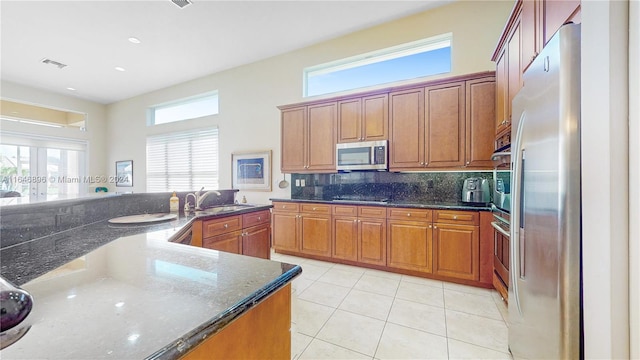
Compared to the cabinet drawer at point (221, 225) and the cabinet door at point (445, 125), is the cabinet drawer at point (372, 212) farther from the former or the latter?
the cabinet drawer at point (221, 225)

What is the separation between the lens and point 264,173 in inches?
173

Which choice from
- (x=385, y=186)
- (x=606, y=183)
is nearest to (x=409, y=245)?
(x=385, y=186)

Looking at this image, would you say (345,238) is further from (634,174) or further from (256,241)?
(634,174)

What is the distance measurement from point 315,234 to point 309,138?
1.45m

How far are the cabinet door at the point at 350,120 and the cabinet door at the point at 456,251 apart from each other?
5.17 feet

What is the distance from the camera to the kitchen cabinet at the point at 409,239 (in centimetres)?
277

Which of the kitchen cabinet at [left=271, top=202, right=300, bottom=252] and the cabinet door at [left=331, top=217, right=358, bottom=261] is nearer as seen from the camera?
the cabinet door at [left=331, top=217, right=358, bottom=261]

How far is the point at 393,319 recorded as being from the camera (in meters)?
2.02

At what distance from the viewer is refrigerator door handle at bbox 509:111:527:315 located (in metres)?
1.33

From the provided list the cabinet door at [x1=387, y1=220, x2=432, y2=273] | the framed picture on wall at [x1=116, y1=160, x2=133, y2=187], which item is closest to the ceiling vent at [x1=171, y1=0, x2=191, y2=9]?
the cabinet door at [x1=387, y1=220, x2=432, y2=273]

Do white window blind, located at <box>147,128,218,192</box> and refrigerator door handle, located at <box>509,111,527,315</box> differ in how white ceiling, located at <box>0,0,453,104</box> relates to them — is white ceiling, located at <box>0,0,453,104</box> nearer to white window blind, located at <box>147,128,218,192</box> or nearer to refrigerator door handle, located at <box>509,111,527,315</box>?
white window blind, located at <box>147,128,218,192</box>

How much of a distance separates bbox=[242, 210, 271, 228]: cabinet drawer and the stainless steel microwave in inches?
48.0

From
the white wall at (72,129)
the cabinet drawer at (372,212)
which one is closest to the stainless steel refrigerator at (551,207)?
the cabinet drawer at (372,212)

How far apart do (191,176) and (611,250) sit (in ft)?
19.5
